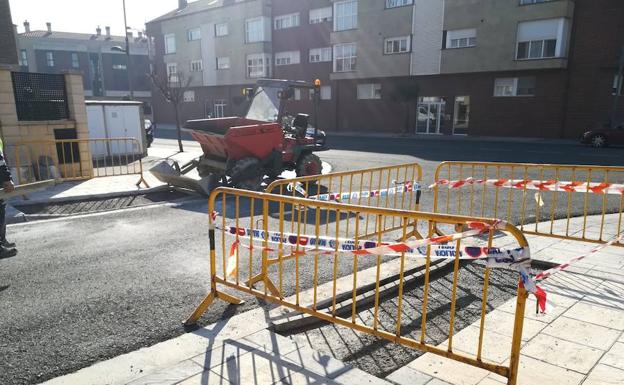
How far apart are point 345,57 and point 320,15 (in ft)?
16.4

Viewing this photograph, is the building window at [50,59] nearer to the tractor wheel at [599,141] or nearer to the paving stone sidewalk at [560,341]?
the tractor wheel at [599,141]

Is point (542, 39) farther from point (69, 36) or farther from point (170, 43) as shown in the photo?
point (69, 36)

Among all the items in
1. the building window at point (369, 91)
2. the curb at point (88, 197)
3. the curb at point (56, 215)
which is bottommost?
the curb at point (56, 215)

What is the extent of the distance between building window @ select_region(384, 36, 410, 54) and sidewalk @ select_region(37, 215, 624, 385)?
2864 cm

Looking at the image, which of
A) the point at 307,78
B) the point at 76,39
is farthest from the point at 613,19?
the point at 76,39

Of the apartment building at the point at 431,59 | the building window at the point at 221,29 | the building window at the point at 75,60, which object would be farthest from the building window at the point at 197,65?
the building window at the point at 75,60

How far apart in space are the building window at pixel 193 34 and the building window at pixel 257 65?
7.82 meters

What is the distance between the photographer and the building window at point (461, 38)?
2750 cm

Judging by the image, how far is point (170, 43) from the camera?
156 feet

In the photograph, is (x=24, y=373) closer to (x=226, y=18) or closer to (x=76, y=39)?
(x=226, y=18)

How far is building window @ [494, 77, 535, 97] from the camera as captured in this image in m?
26.4

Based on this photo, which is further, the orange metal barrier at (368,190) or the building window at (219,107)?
the building window at (219,107)

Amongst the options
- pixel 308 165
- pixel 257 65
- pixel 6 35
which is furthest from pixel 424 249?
pixel 257 65

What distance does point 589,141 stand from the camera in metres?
21.2
